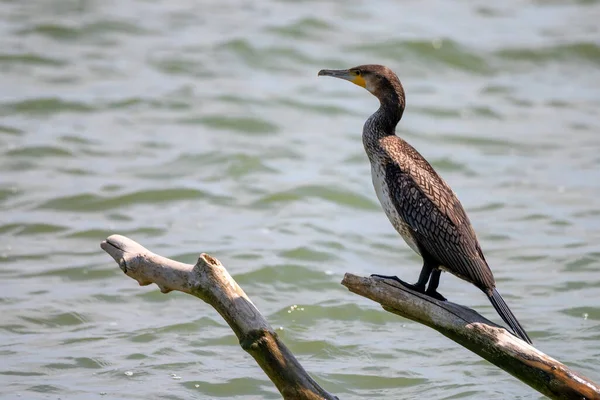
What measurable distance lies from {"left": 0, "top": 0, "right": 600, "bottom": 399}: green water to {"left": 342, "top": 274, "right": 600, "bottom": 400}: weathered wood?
2475 mm

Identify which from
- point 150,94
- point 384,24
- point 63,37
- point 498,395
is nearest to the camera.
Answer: point 498,395

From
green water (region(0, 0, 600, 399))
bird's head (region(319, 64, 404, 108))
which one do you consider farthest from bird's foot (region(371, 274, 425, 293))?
green water (region(0, 0, 600, 399))

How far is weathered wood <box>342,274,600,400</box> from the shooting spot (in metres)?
5.77

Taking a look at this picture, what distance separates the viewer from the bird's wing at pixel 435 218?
6.64 metres

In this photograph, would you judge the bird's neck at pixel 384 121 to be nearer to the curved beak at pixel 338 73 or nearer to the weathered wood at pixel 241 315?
the curved beak at pixel 338 73

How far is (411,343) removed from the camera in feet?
31.7

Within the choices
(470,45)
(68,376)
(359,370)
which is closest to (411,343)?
(359,370)

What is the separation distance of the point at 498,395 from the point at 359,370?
4.02ft

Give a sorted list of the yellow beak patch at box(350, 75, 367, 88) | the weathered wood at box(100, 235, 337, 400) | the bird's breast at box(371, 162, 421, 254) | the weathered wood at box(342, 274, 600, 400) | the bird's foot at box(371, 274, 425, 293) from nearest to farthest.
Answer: the weathered wood at box(342, 274, 600, 400), the weathered wood at box(100, 235, 337, 400), the bird's foot at box(371, 274, 425, 293), the bird's breast at box(371, 162, 421, 254), the yellow beak patch at box(350, 75, 367, 88)

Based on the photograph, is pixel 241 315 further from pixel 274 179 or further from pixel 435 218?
pixel 274 179

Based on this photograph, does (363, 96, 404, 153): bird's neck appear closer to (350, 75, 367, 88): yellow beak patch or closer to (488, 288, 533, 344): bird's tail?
(350, 75, 367, 88): yellow beak patch

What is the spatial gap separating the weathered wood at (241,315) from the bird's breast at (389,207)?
52.7 inches

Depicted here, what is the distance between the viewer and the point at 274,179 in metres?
13.9

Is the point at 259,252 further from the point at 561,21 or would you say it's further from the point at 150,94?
the point at 561,21
